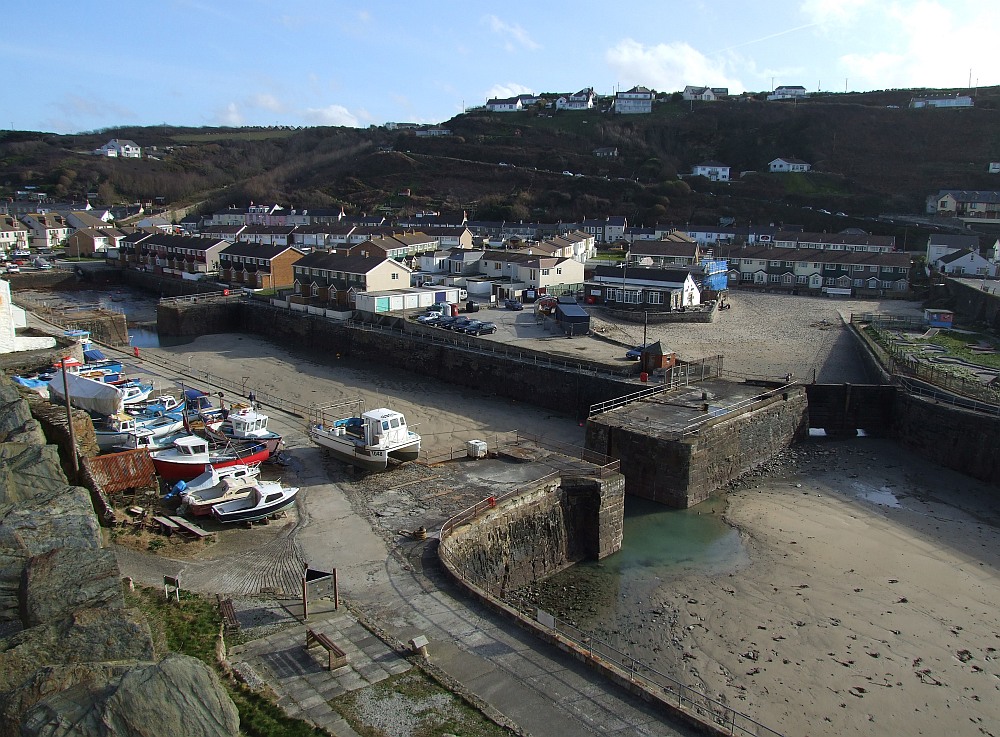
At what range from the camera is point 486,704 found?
26.8ft

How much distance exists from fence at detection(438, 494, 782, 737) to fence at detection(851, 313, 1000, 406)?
1498cm

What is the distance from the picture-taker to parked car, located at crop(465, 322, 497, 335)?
105ft

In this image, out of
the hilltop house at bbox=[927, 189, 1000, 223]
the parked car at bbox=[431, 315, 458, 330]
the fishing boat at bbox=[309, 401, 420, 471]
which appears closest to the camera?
the fishing boat at bbox=[309, 401, 420, 471]

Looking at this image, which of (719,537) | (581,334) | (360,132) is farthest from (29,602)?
(360,132)

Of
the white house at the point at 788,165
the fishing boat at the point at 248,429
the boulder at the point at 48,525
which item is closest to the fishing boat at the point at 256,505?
the fishing boat at the point at 248,429

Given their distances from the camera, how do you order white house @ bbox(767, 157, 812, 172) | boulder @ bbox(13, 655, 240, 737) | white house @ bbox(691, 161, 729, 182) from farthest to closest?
white house @ bbox(691, 161, 729, 182) → white house @ bbox(767, 157, 812, 172) → boulder @ bbox(13, 655, 240, 737)

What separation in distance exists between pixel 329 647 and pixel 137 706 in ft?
18.6

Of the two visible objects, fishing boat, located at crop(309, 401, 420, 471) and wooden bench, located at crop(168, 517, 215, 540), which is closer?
wooden bench, located at crop(168, 517, 215, 540)

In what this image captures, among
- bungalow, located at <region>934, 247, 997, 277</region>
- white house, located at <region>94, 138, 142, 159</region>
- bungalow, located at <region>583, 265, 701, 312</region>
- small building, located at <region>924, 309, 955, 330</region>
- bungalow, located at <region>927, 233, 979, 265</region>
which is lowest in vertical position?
small building, located at <region>924, 309, 955, 330</region>

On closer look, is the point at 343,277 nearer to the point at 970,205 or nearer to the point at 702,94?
the point at 970,205

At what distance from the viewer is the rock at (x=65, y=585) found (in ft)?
16.2

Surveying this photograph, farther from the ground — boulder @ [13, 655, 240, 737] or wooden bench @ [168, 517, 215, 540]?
boulder @ [13, 655, 240, 737]

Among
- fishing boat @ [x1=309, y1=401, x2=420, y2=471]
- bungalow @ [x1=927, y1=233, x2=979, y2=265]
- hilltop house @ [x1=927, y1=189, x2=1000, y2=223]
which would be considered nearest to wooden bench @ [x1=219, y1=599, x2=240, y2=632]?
fishing boat @ [x1=309, y1=401, x2=420, y2=471]

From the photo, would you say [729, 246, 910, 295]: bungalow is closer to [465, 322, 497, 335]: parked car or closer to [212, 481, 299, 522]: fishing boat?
[465, 322, 497, 335]: parked car
